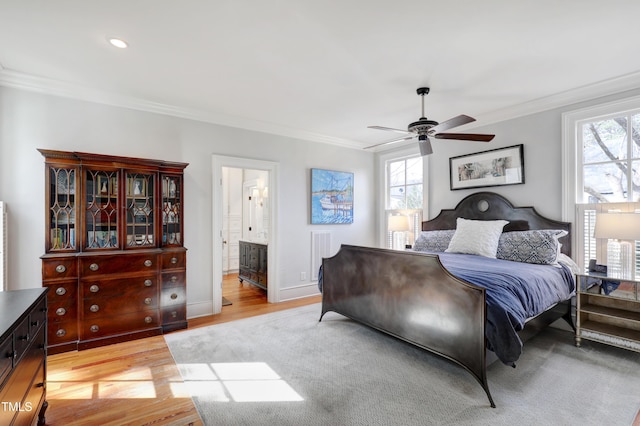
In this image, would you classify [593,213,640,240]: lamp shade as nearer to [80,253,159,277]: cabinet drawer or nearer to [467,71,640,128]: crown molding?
[467,71,640,128]: crown molding

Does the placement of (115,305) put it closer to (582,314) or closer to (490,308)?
(490,308)

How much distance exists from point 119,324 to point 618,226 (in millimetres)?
4833

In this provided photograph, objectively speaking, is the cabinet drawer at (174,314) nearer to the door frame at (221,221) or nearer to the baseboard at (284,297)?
the baseboard at (284,297)

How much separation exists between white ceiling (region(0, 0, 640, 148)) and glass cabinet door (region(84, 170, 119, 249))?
920 mm

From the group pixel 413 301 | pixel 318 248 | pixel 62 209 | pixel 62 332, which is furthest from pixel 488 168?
pixel 62 332

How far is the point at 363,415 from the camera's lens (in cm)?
192

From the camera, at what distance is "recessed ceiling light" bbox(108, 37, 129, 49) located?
2.32 metres

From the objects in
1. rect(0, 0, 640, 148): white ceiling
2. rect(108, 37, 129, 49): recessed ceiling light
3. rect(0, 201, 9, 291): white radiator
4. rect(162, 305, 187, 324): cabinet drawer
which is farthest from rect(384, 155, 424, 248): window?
rect(0, 201, 9, 291): white radiator

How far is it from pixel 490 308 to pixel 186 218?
3406mm

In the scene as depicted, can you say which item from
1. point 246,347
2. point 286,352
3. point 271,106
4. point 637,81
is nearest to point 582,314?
point 637,81

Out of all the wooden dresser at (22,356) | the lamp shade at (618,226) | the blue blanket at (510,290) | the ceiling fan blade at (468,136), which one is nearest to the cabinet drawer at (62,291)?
the wooden dresser at (22,356)

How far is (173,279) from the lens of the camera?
Answer: 3422mm

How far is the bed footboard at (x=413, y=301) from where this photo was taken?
7.04 ft

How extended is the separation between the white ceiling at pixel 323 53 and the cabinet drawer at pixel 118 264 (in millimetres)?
1741
